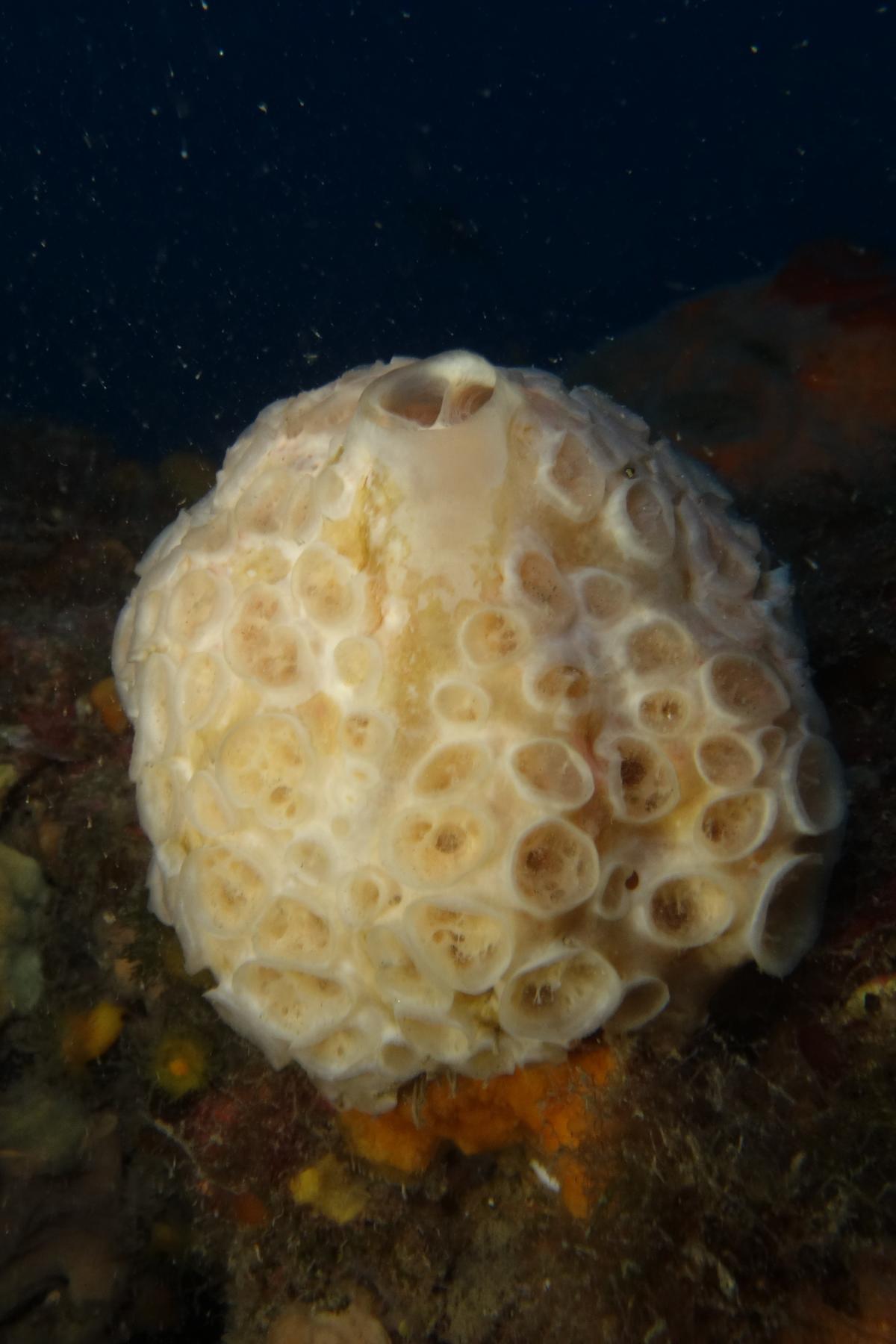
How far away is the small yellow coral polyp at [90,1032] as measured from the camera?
11.6ft

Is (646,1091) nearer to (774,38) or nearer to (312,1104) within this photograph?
(312,1104)

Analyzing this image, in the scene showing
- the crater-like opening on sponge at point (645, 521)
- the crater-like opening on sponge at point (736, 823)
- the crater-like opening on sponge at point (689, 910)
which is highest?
the crater-like opening on sponge at point (645, 521)

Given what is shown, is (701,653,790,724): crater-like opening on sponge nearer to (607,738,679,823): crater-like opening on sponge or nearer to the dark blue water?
(607,738,679,823): crater-like opening on sponge

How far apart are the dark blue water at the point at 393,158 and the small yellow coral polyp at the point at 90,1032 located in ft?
149

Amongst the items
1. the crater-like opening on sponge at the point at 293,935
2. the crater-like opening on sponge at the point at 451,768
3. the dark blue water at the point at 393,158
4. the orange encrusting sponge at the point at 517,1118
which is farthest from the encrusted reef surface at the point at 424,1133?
the dark blue water at the point at 393,158

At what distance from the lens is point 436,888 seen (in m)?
2.12

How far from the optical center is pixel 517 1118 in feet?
8.41

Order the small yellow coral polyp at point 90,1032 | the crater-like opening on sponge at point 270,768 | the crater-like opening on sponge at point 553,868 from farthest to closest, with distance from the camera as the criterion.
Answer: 1. the small yellow coral polyp at point 90,1032
2. the crater-like opening on sponge at point 270,768
3. the crater-like opening on sponge at point 553,868

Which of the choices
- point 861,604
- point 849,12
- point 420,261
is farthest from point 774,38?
point 861,604

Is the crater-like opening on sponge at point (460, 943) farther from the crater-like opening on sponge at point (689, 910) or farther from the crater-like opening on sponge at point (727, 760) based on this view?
the crater-like opening on sponge at point (727, 760)

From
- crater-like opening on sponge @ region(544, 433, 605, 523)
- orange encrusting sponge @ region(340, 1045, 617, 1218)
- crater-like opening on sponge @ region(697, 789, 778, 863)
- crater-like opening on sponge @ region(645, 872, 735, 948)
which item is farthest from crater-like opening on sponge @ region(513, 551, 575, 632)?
orange encrusting sponge @ region(340, 1045, 617, 1218)

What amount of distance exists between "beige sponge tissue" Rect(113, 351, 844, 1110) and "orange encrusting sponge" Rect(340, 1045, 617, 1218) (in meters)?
0.24

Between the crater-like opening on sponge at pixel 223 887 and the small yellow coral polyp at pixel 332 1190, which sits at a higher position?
the crater-like opening on sponge at pixel 223 887

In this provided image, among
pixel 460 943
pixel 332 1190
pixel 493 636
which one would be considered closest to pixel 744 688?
pixel 493 636
